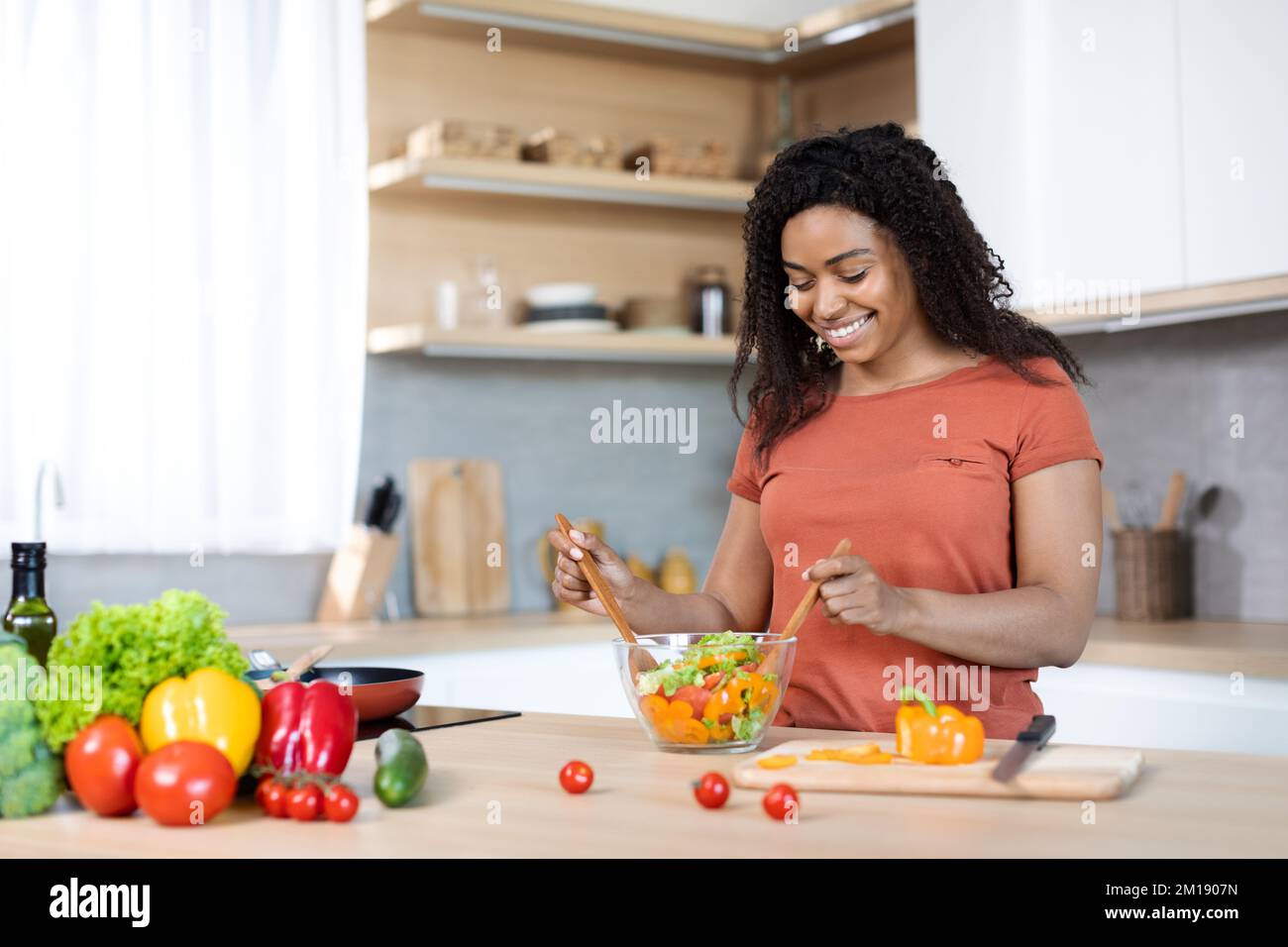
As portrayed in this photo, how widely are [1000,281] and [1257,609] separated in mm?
1618

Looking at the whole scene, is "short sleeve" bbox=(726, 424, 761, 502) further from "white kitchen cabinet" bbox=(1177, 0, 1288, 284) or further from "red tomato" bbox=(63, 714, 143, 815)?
"white kitchen cabinet" bbox=(1177, 0, 1288, 284)

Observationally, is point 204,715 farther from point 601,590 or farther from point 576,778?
point 601,590

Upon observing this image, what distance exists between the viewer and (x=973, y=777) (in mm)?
1225

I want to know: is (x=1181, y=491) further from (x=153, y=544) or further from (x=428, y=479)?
(x=153, y=544)

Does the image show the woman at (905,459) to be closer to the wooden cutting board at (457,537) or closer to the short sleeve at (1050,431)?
the short sleeve at (1050,431)

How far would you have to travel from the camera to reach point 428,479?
3666 mm

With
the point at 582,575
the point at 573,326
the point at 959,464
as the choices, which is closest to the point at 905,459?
the point at 959,464

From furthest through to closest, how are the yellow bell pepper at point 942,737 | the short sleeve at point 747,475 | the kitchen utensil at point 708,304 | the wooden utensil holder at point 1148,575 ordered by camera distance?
the kitchen utensil at point 708,304 < the wooden utensil holder at point 1148,575 < the short sleeve at point 747,475 < the yellow bell pepper at point 942,737

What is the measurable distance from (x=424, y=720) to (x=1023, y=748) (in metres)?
0.80

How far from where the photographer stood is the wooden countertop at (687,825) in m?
1.06

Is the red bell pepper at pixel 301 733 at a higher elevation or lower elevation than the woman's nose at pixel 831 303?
lower

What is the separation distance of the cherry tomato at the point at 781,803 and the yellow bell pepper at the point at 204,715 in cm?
43

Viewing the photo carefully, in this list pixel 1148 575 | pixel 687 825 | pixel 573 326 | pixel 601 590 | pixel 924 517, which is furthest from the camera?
pixel 573 326

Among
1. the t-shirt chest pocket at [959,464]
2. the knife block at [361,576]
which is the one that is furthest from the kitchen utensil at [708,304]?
the t-shirt chest pocket at [959,464]
